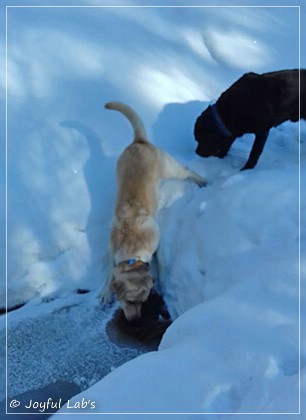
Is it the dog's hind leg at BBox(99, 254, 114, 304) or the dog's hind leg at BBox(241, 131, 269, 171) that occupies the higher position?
the dog's hind leg at BBox(241, 131, 269, 171)

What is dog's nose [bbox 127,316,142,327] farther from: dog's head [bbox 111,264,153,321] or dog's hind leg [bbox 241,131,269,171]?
dog's hind leg [bbox 241,131,269,171]

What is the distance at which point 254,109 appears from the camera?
329 cm

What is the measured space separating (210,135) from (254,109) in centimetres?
33

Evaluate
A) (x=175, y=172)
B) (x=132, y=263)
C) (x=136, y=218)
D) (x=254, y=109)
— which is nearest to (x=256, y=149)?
(x=254, y=109)

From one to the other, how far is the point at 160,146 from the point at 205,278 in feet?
3.72

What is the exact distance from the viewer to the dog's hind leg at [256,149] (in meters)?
3.37

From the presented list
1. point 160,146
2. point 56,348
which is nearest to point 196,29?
point 160,146

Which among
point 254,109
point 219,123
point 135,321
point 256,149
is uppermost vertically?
point 254,109

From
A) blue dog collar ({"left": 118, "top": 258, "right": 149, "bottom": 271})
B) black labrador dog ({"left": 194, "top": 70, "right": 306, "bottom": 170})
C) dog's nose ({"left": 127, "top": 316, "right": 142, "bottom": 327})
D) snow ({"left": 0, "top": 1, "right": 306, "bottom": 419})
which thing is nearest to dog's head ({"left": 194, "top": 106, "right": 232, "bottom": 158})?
black labrador dog ({"left": 194, "top": 70, "right": 306, "bottom": 170})

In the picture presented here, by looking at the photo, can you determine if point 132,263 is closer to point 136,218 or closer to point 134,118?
point 136,218

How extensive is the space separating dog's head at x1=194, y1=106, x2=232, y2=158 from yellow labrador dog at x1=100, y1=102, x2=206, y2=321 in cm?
20

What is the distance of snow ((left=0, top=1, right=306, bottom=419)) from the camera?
6.16 feet

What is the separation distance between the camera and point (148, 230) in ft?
10.2

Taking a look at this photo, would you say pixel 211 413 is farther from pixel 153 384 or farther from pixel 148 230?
pixel 148 230
